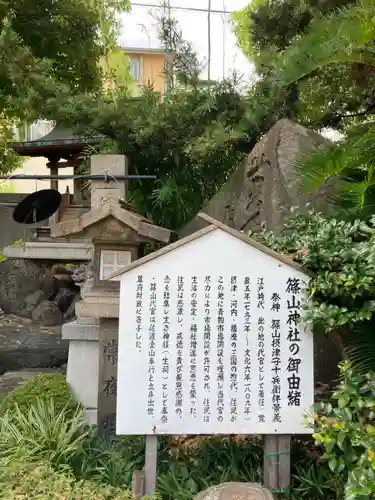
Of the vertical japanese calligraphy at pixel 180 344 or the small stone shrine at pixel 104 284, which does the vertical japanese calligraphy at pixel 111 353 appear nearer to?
the small stone shrine at pixel 104 284

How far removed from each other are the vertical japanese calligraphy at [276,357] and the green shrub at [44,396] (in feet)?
6.20

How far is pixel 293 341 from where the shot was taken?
3.27 metres

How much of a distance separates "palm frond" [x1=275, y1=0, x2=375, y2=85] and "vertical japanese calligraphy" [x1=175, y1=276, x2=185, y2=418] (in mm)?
2028

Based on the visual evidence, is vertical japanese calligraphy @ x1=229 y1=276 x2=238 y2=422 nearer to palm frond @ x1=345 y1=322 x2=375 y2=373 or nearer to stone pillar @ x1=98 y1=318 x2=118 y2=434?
palm frond @ x1=345 y1=322 x2=375 y2=373

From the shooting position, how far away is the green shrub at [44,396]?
4365 millimetres

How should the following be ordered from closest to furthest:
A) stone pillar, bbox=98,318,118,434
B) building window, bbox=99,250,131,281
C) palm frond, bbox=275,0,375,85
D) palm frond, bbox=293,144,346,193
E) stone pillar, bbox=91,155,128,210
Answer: palm frond, bbox=293,144,346,193 < palm frond, bbox=275,0,375,85 < stone pillar, bbox=98,318,118,434 < building window, bbox=99,250,131,281 < stone pillar, bbox=91,155,128,210

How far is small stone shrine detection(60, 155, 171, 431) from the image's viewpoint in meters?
4.12

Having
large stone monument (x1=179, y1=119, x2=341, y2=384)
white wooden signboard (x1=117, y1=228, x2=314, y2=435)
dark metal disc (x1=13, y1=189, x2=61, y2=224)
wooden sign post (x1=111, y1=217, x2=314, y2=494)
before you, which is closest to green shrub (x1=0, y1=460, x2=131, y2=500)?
wooden sign post (x1=111, y1=217, x2=314, y2=494)

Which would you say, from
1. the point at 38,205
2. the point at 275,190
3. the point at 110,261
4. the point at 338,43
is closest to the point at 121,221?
the point at 110,261

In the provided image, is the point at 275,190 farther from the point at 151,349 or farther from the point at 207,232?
the point at 151,349

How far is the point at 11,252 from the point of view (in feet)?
19.5

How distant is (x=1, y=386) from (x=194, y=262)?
4405mm

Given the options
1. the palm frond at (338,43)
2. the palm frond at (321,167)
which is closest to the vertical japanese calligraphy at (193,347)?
the palm frond at (321,167)

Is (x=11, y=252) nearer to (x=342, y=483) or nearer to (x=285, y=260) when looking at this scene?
(x=285, y=260)
